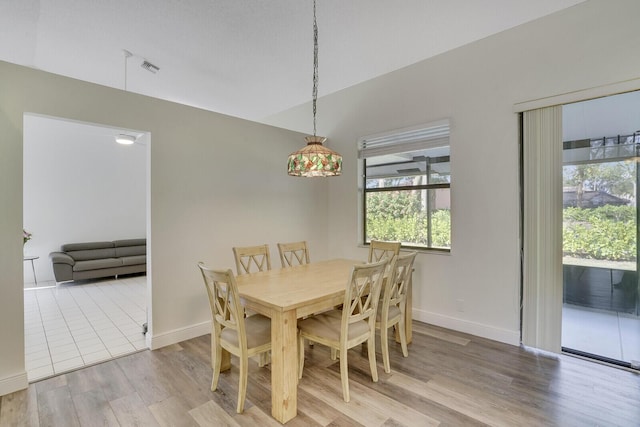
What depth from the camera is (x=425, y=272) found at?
11.6 feet

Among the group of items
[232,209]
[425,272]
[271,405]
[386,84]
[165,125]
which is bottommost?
[271,405]

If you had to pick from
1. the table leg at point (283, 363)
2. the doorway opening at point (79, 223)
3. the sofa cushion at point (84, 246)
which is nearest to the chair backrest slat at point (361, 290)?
the table leg at point (283, 363)

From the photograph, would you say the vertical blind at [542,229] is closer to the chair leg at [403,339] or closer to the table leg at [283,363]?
the chair leg at [403,339]

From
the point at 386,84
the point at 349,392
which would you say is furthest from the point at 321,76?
the point at 349,392

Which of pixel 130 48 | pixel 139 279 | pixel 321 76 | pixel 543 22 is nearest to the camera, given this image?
pixel 543 22

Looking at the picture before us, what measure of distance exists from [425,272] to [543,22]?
8.72 feet

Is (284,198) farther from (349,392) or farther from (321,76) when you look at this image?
(349,392)

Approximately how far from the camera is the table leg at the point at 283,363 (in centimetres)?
188

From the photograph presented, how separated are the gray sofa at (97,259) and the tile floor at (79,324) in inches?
10.1

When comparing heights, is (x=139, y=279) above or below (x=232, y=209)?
below

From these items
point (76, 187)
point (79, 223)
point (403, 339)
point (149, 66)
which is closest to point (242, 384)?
point (403, 339)

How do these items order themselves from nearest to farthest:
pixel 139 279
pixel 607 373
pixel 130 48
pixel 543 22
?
pixel 607 373 < pixel 543 22 < pixel 130 48 < pixel 139 279

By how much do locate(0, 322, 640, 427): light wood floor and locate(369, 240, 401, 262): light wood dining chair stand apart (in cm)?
105

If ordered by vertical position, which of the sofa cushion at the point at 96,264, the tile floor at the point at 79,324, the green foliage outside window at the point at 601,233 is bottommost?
the tile floor at the point at 79,324
